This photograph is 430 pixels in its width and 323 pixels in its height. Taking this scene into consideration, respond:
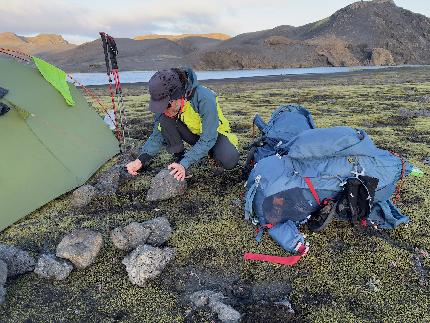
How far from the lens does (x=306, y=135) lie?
4.23 meters

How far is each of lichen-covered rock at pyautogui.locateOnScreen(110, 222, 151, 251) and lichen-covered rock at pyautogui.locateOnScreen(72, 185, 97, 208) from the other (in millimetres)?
1294

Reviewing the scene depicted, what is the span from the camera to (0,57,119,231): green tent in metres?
4.94

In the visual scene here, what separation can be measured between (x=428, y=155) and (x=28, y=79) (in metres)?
7.08

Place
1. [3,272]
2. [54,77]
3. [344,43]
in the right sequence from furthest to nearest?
[344,43]
[54,77]
[3,272]

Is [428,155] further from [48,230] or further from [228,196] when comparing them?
[48,230]

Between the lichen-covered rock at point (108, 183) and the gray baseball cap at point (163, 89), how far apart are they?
1725mm

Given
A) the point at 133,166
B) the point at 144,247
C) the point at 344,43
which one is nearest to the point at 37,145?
the point at 133,166

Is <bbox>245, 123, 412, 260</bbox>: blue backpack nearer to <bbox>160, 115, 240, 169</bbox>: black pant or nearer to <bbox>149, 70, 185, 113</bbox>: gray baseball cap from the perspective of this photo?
<bbox>149, 70, 185, 113</bbox>: gray baseball cap

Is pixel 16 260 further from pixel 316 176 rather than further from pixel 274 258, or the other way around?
pixel 316 176

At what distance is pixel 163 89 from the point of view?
443 cm

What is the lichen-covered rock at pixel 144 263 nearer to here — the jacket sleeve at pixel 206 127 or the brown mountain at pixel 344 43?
the jacket sleeve at pixel 206 127

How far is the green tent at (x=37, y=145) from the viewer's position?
195 inches

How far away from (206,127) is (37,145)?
93.9 inches

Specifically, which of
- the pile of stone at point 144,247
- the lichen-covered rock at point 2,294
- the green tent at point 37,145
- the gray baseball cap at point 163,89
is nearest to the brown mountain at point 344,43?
the green tent at point 37,145
